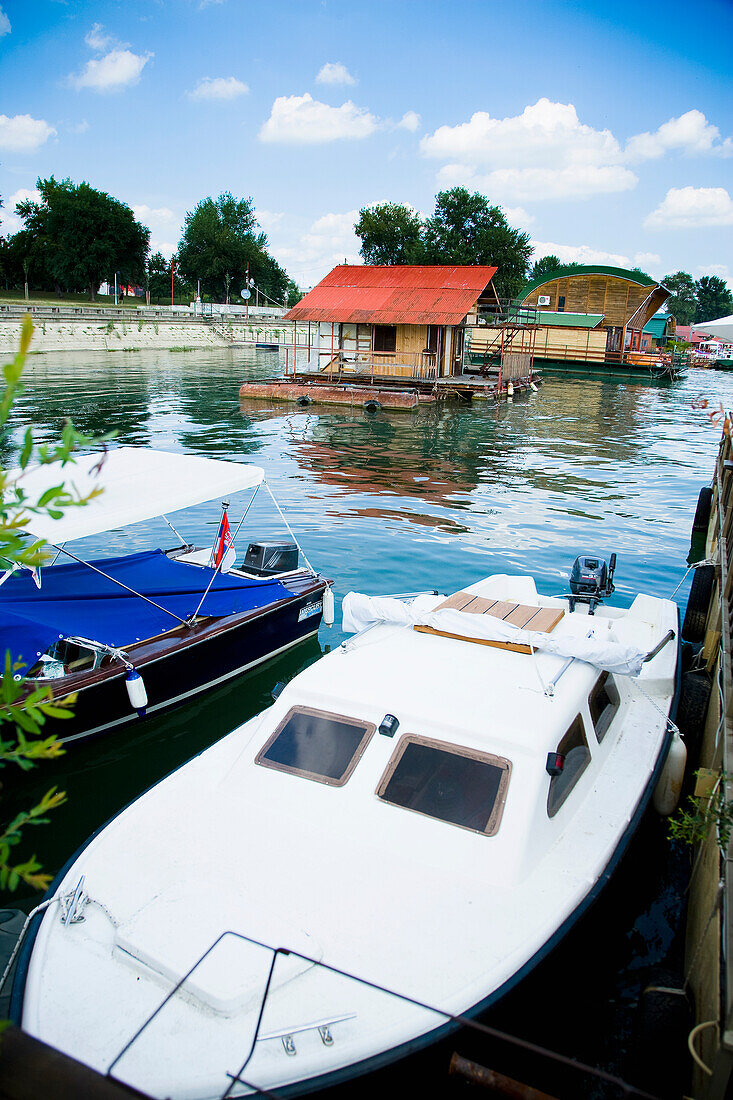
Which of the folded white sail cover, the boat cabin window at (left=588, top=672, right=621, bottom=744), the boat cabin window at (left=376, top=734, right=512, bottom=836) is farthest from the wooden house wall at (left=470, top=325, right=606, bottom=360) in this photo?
the boat cabin window at (left=376, top=734, right=512, bottom=836)

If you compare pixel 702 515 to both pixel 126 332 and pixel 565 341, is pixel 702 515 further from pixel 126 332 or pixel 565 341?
pixel 126 332

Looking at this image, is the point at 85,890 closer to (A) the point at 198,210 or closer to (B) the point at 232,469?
(B) the point at 232,469

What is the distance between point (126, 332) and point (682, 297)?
15046cm

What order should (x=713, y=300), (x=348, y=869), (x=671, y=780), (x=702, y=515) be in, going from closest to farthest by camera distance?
(x=348, y=869), (x=671, y=780), (x=702, y=515), (x=713, y=300)

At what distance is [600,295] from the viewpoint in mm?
65625

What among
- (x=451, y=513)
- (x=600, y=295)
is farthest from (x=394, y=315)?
(x=600, y=295)

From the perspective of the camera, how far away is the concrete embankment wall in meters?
59.3

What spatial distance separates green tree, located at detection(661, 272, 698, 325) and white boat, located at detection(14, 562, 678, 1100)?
16628cm

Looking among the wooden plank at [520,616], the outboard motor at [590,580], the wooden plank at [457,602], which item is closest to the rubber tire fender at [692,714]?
the outboard motor at [590,580]

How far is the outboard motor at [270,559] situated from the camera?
437 inches

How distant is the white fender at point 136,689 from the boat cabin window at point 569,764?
14.5 ft

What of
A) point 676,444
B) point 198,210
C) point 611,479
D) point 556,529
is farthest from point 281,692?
point 198,210

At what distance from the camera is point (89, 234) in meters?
91.4

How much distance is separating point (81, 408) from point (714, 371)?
69.9 m
